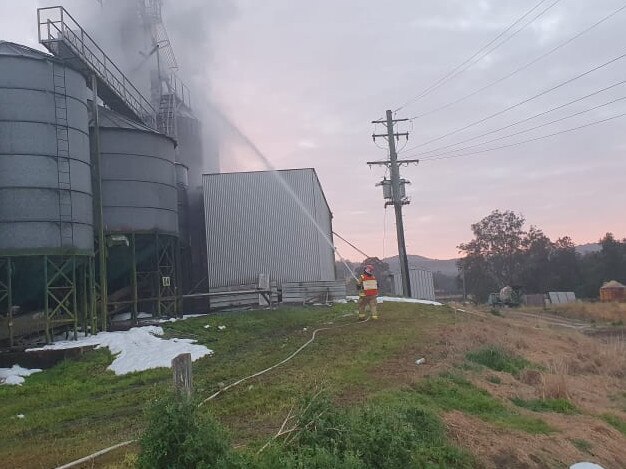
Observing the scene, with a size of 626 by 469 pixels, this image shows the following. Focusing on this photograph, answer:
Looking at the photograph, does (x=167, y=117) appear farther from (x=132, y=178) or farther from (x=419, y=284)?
(x=419, y=284)

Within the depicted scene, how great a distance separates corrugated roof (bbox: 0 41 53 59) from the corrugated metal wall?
38.2 feet

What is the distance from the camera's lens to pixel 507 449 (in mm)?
7910

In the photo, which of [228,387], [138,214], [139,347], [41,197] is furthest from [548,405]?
[138,214]

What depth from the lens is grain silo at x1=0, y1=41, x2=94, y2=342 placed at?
58.1 feet

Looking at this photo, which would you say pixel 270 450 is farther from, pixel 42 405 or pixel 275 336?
pixel 275 336

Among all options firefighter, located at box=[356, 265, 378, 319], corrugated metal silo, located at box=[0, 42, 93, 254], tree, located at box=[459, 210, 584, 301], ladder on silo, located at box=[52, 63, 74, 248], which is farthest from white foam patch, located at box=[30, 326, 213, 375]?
tree, located at box=[459, 210, 584, 301]

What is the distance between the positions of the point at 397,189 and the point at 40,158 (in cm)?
1998

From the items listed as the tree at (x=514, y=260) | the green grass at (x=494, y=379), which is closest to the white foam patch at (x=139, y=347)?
the green grass at (x=494, y=379)

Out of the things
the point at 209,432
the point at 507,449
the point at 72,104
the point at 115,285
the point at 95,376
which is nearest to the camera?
the point at 209,432

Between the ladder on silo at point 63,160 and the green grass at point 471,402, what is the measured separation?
13122 mm

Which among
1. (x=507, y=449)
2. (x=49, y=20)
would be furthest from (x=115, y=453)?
(x=49, y=20)

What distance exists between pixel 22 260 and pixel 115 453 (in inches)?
511

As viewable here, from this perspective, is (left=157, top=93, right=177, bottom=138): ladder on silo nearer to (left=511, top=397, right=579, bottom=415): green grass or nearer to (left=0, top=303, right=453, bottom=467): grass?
(left=0, top=303, right=453, bottom=467): grass

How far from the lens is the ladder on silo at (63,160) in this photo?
60.7 ft
